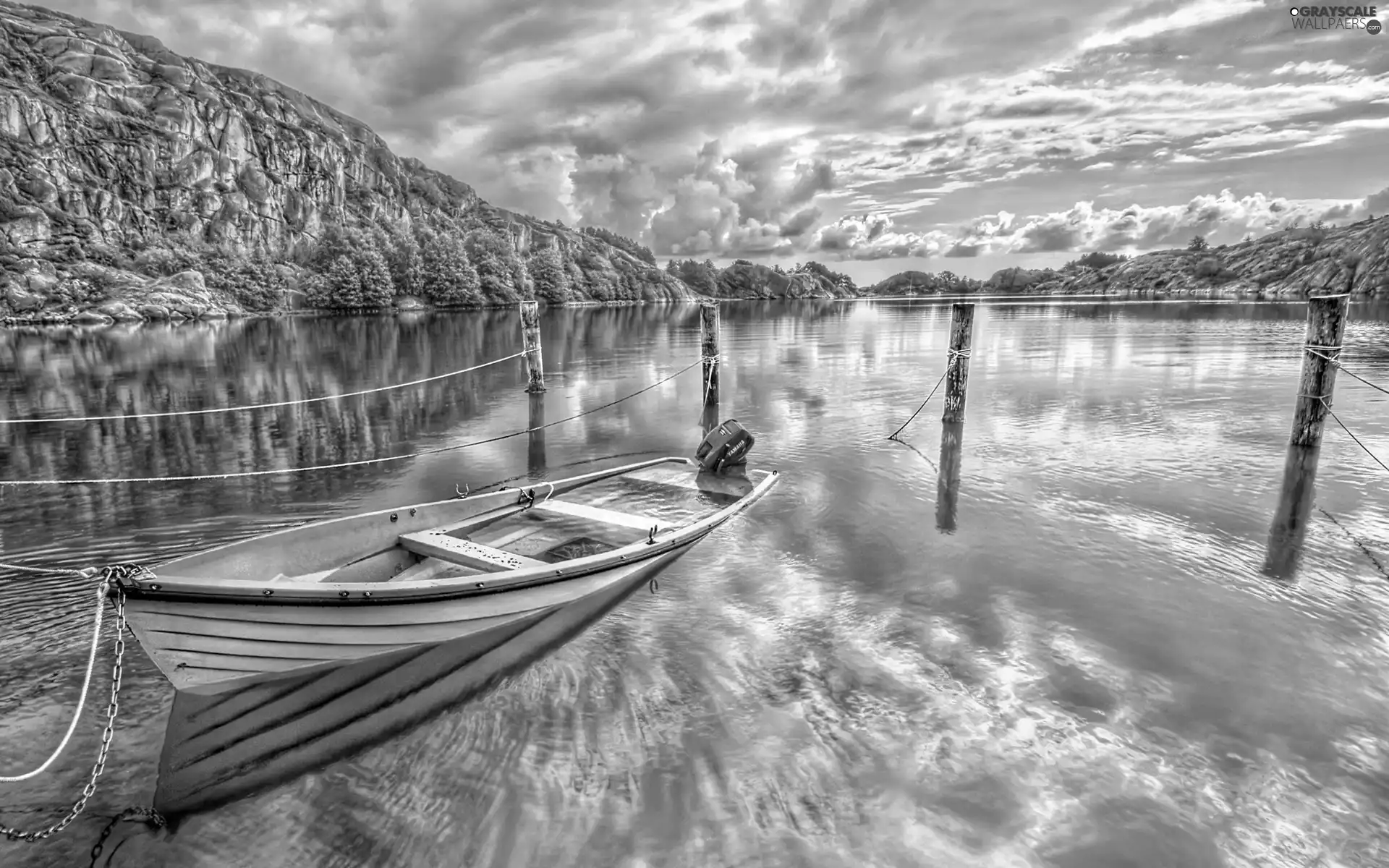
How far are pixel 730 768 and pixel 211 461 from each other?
53.9 feet

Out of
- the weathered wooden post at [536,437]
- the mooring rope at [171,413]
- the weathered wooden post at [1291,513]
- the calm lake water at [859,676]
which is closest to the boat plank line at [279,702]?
the calm lake water at [859,676]

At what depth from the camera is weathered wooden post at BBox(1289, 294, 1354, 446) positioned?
14.1m

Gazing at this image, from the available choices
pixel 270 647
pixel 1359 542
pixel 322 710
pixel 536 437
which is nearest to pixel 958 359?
pixel 1359 542

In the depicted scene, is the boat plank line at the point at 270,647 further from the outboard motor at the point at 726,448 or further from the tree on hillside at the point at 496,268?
the tree on hillside at the point at 496,268

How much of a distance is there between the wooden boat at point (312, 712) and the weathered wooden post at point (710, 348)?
1526 cm

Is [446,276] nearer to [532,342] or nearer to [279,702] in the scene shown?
[532,342]

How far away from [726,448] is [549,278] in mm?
130531

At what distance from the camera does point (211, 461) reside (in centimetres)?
1645

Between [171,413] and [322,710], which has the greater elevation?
[171,413]

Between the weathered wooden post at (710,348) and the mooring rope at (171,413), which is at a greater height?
the weathered wooden post at (710,348)

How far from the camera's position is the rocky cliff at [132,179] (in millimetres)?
89562

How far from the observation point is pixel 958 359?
723 inches

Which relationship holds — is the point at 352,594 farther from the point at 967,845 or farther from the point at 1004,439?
the point at 1004,439

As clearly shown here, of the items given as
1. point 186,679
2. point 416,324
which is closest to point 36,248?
point 416,324
